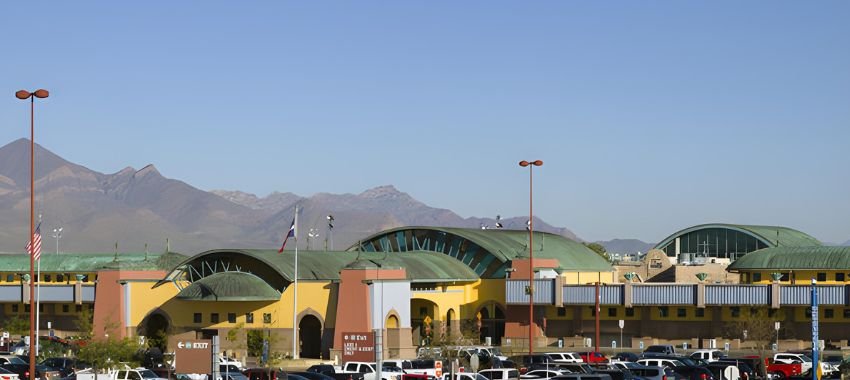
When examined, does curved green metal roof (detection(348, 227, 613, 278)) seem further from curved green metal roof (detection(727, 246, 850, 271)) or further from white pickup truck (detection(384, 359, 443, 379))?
white pickup truck (detection(384, 359, 443, 379))

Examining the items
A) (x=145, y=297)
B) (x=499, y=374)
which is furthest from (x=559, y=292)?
(x=499, y=374)

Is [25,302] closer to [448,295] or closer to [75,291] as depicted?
[75,291]

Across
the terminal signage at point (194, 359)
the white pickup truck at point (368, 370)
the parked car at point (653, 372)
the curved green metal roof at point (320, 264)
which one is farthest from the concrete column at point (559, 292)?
the terminal signage at point (194, 359)

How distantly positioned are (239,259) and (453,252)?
17335mm

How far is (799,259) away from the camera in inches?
3760

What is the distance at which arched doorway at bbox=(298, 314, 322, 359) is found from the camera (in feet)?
293

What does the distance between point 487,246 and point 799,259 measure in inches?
848

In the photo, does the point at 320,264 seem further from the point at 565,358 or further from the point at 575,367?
the point at 575,367

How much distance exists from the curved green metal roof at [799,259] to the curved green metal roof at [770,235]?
24.5 meters

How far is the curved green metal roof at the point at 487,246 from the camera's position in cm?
9906

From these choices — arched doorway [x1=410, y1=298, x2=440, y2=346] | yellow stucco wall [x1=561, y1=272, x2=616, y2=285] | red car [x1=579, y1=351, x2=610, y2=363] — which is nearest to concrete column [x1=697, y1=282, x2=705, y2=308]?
yellow stucco wall [x1=561, y1=272, x2=616, y2=285]

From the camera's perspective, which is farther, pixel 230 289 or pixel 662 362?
pixel 230 289

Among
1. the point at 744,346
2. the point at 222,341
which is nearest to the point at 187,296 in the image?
the point at 222,341

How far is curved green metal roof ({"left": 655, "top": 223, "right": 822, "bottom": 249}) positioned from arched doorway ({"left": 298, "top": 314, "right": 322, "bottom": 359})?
49.4m
